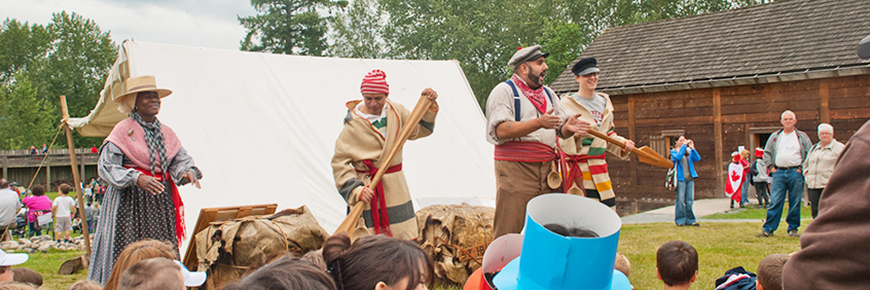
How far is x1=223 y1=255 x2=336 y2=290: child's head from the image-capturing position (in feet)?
4.09

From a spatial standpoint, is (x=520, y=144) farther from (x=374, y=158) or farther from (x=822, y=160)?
(x=822, y=160)

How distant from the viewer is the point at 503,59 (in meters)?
30.5

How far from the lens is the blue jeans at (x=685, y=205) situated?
777 centimetres

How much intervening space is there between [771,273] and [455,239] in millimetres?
2133

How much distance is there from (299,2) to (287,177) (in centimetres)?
2817

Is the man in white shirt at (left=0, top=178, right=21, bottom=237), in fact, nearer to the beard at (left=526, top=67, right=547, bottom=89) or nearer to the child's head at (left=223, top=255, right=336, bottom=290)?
the beard at (left=526, top=67, right=547, bottom=89)

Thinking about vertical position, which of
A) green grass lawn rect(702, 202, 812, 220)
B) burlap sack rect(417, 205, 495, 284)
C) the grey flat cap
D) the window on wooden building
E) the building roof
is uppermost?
the building roof

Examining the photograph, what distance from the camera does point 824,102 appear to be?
1054 centimetres

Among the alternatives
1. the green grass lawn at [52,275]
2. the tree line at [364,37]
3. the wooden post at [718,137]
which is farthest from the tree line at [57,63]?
the wooden post at [718,137]

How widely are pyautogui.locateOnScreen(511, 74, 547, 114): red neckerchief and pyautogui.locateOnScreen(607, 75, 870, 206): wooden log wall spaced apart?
949 centimetres

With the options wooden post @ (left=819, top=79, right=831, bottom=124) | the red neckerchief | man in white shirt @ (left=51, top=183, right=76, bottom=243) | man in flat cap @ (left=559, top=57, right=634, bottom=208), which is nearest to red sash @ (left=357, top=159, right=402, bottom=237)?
the red neckerchief

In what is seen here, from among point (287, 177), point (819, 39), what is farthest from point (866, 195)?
point (819, 39)

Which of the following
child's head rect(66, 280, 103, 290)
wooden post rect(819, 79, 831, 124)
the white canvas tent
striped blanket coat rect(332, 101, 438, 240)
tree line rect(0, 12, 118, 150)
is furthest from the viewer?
tree line rect(0, 12, 118, 150)

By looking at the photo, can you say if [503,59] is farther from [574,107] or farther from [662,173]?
[574,107]
